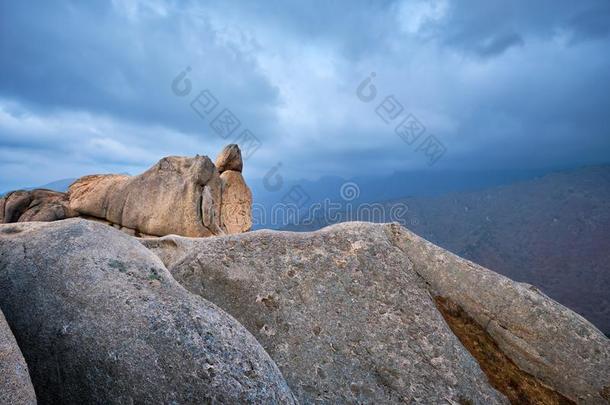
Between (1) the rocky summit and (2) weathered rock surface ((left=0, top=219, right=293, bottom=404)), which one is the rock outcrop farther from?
(2) weathered rock surface ((left=0, top=219, right=293, bottom=404))

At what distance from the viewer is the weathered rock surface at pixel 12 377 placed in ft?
11.4

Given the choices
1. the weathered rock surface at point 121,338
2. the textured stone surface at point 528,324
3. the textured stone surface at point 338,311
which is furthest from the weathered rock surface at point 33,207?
the textured stone surface at point 528,324

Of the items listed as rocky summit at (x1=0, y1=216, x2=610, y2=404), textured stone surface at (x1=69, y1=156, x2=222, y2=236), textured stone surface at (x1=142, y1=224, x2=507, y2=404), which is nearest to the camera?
rocky summit at (x1=0, y1=216, x2=610, y2=404)

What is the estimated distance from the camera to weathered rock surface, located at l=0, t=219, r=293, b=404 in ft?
13.8

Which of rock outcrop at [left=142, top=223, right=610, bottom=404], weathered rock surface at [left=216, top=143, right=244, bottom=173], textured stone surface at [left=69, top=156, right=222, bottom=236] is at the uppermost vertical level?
weathered rock surface at [left=216, top=143, right=244, bottom=173]

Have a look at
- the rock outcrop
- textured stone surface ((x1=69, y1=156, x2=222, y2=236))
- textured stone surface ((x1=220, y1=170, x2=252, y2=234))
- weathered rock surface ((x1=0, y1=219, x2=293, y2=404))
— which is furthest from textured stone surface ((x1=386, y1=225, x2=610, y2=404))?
textured stone surface ((x1=220, y1=170, x2=252, y2=234))

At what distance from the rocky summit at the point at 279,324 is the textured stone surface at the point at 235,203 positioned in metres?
20.3

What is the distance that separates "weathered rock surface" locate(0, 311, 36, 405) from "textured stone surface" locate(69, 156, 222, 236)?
69.2 feet

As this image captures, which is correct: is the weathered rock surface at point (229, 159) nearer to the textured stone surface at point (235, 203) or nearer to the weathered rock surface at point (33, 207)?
the textured stone surface at point (235, 203)

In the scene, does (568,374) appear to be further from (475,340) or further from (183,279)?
(183,279)

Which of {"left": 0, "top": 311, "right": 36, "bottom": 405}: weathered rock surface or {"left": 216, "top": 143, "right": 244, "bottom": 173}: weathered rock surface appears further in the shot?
{"left": 216, "top": 143, "right": 244, "bottom": 173}: weathered rock surface

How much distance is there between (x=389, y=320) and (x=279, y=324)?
1945mm

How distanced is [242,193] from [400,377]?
25380 millimetres

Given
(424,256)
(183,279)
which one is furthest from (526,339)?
(183,279)
